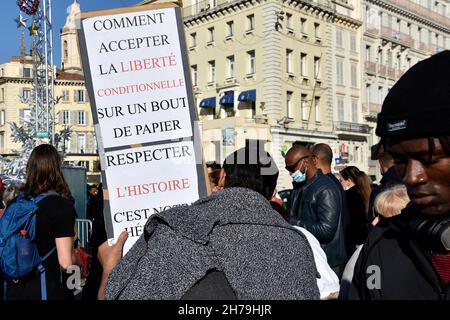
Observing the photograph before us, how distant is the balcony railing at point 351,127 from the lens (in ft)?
142

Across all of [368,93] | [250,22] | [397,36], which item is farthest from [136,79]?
[397,36]

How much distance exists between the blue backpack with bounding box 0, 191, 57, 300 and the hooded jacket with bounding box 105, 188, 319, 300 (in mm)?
2008

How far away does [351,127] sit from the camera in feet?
147

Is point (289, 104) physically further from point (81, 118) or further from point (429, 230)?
point (429, 230)

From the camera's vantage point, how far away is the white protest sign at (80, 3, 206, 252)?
11.1ft

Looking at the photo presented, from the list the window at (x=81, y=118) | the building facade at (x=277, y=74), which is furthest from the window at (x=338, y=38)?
the window at (x=81, y=118)

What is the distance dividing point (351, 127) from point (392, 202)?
42.3 m

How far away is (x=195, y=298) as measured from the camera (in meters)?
1.91

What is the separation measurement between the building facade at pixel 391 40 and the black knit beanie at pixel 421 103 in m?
43.9

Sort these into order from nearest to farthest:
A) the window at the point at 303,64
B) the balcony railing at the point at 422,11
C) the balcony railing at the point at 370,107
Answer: the window at the point at 303,64 → the balcony railing at the point at 370,107 → the balcony railing at the point at 422,11

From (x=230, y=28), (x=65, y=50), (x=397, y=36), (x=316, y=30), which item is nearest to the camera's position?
(x=230, y=28)

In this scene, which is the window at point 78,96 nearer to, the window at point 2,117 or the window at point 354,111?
the window at point 2,117

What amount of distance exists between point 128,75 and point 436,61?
219 centimetres

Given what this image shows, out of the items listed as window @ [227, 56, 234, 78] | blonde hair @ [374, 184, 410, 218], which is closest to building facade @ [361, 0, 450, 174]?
window @ [227, 56, 234, 78]
